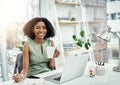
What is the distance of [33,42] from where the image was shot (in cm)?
207

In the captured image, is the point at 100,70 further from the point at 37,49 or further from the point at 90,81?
the point at 37,49

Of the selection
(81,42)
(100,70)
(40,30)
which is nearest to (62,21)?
(81,42)

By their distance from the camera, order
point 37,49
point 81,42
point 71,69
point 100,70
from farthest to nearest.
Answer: point 81,42 → point 37,49 → point 100,70 → point 71,69

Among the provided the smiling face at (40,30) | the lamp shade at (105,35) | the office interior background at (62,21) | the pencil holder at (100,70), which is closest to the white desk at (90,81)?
the pencil holder at (100,70)

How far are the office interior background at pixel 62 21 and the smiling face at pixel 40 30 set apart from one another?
94 centimetres

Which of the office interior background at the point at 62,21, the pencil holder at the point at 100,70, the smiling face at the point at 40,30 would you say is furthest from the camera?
the office interior background at the point at 62,21

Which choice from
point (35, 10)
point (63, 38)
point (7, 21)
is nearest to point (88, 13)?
point (63, 38)

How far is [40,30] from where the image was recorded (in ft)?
6.84

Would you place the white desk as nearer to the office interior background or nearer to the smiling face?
the smiling face

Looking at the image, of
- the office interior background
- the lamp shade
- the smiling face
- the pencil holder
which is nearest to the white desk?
the pencil holder

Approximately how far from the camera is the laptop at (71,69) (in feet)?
4.77

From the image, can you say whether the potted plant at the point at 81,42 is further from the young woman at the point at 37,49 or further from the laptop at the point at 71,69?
the laptop at the point at 71,69

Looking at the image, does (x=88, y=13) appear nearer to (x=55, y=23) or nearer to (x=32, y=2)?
(x=55, y=23)

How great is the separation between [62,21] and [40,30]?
4.84 feet
